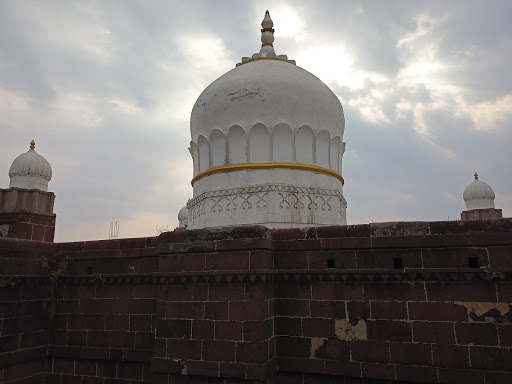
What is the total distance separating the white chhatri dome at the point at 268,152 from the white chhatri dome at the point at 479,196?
805cm

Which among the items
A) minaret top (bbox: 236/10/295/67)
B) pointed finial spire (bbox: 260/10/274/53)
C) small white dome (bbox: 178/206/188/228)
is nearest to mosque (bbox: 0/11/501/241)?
minaret top (bbox: 236/10/295/67)

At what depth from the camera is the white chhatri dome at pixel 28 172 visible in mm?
9750

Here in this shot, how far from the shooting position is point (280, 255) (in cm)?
549

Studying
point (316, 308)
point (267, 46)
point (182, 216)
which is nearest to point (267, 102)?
point (267, 46)

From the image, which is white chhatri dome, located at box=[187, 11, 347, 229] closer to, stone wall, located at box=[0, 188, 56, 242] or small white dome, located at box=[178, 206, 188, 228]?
stone wall, located at box=[0, 188, 56, 242]

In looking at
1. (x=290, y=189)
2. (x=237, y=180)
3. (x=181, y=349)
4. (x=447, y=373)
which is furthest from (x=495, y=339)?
(x=237, y=180)

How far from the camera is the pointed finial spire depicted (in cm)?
1065

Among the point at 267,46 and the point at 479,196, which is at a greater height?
the point at 267,46

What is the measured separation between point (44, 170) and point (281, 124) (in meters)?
6.20

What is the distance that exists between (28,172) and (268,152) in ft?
20.1

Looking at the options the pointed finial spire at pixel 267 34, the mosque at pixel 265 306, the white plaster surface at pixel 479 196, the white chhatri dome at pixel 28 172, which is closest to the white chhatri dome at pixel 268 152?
the pointed finial spire at pixel 267 34

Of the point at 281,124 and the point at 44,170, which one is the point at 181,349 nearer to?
the point at 281,124

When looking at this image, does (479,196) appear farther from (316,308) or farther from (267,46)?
(316,308)

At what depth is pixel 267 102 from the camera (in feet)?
28.8
